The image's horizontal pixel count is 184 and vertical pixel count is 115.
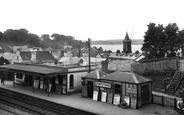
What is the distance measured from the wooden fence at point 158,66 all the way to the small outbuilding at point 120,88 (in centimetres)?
698

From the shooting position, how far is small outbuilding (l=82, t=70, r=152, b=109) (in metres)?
16.5

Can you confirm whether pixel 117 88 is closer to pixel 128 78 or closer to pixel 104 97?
pixel 128 78

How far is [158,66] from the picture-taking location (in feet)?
79.1

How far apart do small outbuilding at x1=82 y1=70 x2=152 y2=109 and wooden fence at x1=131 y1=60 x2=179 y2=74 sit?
6980 millimetres

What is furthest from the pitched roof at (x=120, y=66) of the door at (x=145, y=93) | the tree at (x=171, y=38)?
the door at (x=145, y=93)

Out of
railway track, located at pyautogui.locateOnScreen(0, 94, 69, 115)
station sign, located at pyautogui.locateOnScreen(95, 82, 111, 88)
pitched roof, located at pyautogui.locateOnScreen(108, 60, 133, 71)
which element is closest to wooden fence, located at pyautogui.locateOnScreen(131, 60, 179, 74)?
pitched roof, located at pyautogui.locateOnScreen(108, 60, 133, 71)

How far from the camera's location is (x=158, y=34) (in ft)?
118

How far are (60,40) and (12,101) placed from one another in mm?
159950

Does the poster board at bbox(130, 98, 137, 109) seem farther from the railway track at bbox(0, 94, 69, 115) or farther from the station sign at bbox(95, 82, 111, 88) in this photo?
the railway track at bbox(0, 94, 69, 115)

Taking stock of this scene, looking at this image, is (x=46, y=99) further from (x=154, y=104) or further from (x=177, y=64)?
(x=177, y=64)

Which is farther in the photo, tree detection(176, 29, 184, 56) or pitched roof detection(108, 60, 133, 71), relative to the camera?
tree detection(176, 29, 184, 56)

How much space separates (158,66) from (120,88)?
29.3 ft

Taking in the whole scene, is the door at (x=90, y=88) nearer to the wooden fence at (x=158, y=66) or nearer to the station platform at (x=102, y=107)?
the station platform at (x=102, y=107)

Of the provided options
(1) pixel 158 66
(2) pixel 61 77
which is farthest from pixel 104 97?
(1) pixel 158 66
